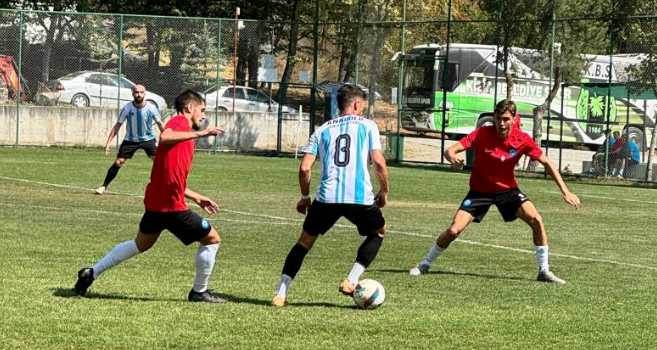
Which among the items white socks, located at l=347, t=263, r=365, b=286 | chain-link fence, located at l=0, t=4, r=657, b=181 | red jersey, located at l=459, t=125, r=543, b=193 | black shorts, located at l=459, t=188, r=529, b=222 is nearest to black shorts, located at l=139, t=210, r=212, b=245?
white socks, located at l=347, t=263, r=365, b=286

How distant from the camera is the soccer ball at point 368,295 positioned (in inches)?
407

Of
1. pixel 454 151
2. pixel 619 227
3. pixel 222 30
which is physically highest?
pixel 222 30

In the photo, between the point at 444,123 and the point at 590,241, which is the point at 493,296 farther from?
the point at 444,123

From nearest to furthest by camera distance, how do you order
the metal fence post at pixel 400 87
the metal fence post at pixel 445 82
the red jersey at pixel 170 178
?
the red jersey at pixel 170 178
the metal fence post at pixel 445 82
the metal fence post at pixel 400 87

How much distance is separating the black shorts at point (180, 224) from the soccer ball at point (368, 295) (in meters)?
1.31

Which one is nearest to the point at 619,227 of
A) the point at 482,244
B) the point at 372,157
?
the point at 482,244

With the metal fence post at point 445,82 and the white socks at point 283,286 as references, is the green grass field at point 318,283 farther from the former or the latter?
the metal fence post at point 445,82

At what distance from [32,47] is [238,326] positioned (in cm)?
3151

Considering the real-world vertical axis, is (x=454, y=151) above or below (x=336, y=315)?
above

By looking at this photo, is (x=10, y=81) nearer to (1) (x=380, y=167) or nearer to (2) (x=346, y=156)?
(2) (x=346, y=156)

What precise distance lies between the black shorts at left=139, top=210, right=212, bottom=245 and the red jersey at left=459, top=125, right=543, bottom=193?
3525 mm

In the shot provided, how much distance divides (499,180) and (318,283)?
236cm

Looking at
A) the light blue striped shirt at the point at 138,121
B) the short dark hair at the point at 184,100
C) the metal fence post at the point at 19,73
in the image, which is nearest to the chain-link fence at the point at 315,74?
the metal fence post at the point at 19,73

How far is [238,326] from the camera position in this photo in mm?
9352
